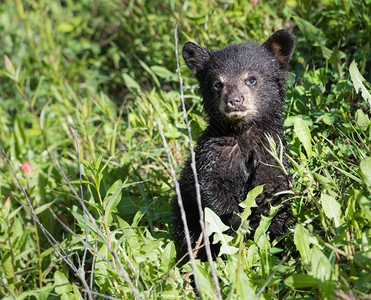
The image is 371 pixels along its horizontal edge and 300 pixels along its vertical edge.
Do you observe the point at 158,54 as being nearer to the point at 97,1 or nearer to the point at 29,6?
the point at 97,1

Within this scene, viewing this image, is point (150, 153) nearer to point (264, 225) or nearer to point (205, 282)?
point (264, 225)

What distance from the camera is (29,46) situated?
786cm

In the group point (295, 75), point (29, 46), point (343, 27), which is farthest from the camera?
point (29, 46)

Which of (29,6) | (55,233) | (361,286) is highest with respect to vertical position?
(29,6)

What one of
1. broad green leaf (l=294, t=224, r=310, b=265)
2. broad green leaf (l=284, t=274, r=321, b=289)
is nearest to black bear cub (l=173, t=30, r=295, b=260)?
broad green leaf (l=294, t=224, r=310, b=265)

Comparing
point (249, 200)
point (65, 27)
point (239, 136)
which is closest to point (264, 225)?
point (249, 200)

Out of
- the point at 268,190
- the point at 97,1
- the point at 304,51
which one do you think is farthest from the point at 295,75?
the point at 97,1

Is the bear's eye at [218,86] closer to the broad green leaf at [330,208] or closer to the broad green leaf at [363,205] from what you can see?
the broad green leaf at [330,208]

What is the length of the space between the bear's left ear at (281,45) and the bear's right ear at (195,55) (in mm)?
524

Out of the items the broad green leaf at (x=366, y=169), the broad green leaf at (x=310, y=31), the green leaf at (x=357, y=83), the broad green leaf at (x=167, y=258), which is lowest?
the broad green leaf at (x=167, y=258)

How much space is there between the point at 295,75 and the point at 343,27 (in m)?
0.99

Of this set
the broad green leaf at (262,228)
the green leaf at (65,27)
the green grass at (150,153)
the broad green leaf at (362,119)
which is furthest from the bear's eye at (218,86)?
the green leaf at (65,27)

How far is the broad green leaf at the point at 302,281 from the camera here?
241 centimetres

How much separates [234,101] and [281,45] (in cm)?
71
